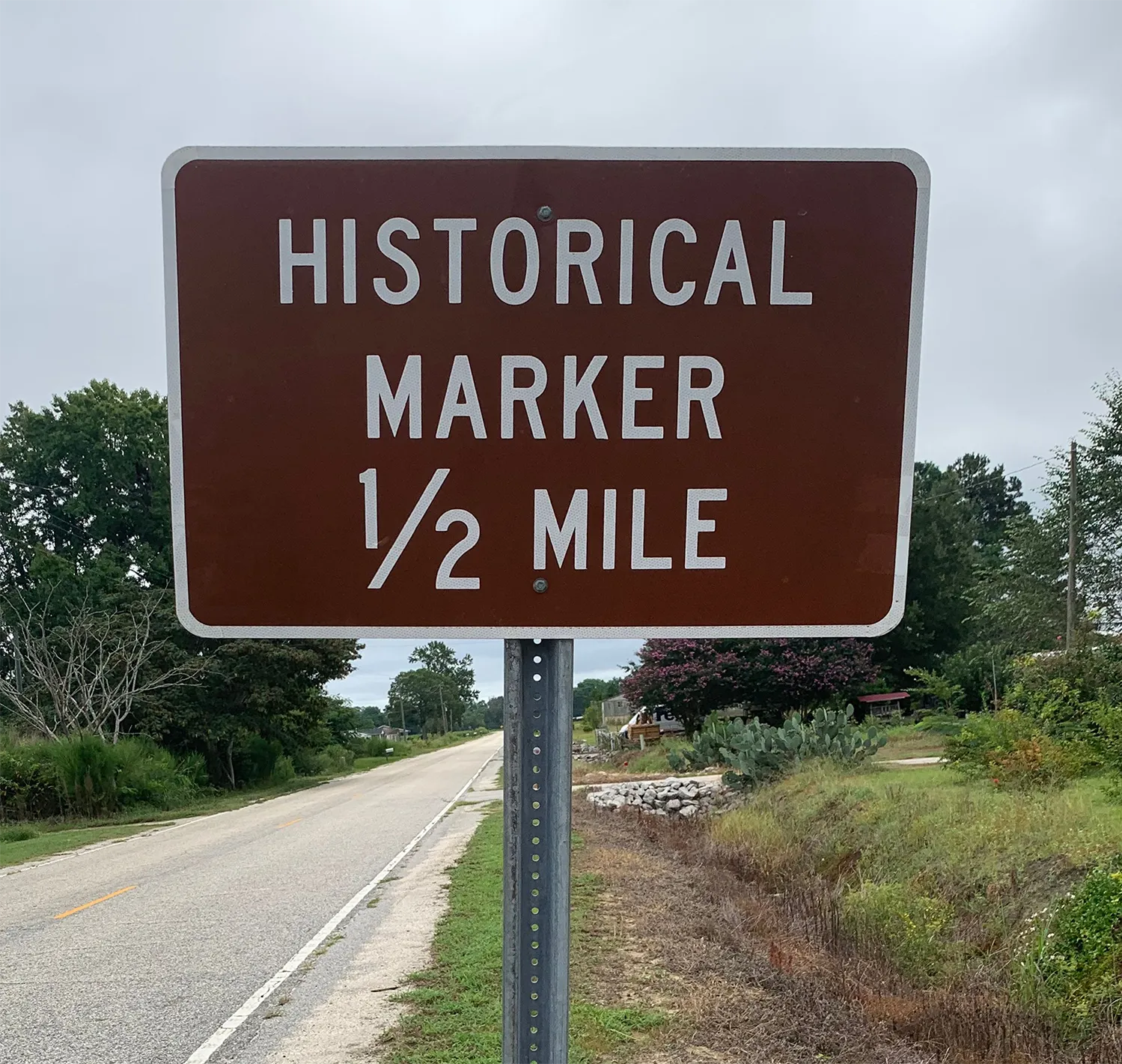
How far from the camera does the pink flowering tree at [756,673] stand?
24625mm

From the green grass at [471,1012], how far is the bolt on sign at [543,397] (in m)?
2.54

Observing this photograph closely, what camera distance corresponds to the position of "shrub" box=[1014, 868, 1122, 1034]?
4875mm

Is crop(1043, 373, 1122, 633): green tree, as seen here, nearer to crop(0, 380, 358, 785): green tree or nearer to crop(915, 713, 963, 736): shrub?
crop(915, 713, 963, 736): shrub

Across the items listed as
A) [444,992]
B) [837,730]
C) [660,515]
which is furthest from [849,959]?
[837,730]

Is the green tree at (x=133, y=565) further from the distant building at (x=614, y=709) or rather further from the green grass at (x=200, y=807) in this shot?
the distant building at (x=614, y=709)

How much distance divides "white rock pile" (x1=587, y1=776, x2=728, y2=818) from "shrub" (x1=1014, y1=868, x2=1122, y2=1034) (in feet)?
30.7

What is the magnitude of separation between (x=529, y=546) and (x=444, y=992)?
509 cm

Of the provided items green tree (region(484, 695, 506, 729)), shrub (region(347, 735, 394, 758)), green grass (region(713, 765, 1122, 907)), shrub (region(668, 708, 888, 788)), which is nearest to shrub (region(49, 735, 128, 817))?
shrub (region(668, 708, 888, 788))

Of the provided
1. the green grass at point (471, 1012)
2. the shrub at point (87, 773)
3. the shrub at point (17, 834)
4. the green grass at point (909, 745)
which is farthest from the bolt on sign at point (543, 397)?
the shrub at point (87, 773)

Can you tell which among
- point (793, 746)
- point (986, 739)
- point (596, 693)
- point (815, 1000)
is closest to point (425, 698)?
point (596, 693)

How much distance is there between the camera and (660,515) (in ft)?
4.43

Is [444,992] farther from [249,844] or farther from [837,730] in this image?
Answer: [837,730]

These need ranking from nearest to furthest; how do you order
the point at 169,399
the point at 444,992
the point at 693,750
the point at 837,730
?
1. the point at 169,399
2. the point at 444,992
3. the point at 837,730
4. the point at 693,750

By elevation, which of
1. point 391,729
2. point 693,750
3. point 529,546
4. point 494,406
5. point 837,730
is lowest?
point 391,729
